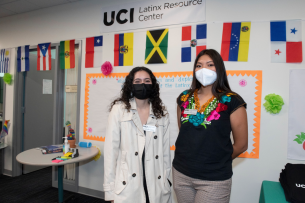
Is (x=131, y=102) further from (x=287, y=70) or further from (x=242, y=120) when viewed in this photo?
(x=287, y=70)

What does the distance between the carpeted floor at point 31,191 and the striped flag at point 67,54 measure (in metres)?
1.98

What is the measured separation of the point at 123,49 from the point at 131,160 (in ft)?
5.88

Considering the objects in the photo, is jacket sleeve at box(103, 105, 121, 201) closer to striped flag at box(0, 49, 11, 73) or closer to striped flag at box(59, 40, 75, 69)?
striped flag at box(59, 40, 75, 69)

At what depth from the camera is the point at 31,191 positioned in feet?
10.0

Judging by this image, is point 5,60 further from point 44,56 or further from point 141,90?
point 141,90

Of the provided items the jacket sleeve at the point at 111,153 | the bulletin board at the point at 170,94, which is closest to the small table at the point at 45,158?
the bulletin board at the point at 170,94

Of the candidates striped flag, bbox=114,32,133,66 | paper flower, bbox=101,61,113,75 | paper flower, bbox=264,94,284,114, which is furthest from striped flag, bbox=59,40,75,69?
paper flower, bbox=264,94,284,114

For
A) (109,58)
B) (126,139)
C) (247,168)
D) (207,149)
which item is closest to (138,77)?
(126,139)

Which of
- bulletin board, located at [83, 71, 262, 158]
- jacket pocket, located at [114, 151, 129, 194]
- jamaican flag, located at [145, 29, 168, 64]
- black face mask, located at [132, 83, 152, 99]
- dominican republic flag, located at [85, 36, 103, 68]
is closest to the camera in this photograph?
jacket pocket, located at [114, 151, 129, 194]

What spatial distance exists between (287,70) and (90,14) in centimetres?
277

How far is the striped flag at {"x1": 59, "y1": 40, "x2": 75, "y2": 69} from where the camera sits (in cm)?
311

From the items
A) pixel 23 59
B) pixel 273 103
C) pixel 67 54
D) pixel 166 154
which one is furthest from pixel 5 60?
pixel 273 103

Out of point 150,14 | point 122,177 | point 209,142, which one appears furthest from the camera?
point 150,14

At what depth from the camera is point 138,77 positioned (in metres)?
1.63
